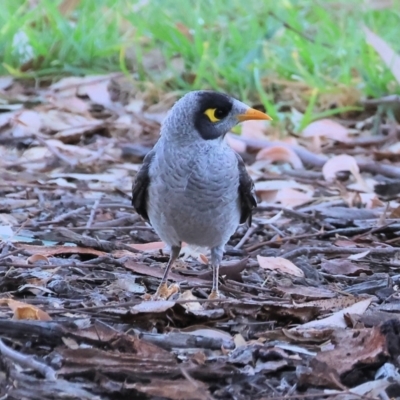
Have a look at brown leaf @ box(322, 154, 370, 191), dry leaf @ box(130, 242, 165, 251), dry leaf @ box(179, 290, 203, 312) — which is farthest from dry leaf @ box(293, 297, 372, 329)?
brown leaf @ box(322, 154, 370, 191)

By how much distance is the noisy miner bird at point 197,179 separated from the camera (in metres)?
4.18

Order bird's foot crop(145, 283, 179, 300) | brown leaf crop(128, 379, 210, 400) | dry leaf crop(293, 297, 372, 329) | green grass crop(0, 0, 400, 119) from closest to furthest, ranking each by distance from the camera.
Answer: brown leaf crop(128, 379, 210, 400)
dry leaf crop(293, 297, 372, 329)
bird's foot crop(145, 283, 179, 300)
green grass crop(0, 0, 400, 119)

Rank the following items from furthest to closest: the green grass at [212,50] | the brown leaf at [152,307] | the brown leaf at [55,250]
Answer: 1. the green grass at [212,50]
2. the brown leaf at [55,250]
3. the brown leaf at [152,307]

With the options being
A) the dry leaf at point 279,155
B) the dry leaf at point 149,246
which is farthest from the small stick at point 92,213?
the dry leaf at point 279,155

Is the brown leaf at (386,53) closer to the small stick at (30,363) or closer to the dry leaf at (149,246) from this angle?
the dry leaf at (149,246)

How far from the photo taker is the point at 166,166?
4223mm

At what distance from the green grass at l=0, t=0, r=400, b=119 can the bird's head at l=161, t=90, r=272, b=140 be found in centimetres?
342

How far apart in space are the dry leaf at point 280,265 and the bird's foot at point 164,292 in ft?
2.14

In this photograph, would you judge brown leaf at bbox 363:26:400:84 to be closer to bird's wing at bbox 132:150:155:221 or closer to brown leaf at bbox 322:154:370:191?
brown leaf at bbox 322:154:370:191

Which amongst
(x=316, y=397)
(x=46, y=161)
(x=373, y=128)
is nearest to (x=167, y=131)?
(x=316, y=397)

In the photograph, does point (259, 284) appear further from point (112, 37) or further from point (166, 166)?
point (112, 37)

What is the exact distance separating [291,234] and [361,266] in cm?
88

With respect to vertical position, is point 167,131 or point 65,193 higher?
point 167,131

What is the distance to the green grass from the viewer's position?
332 inches
